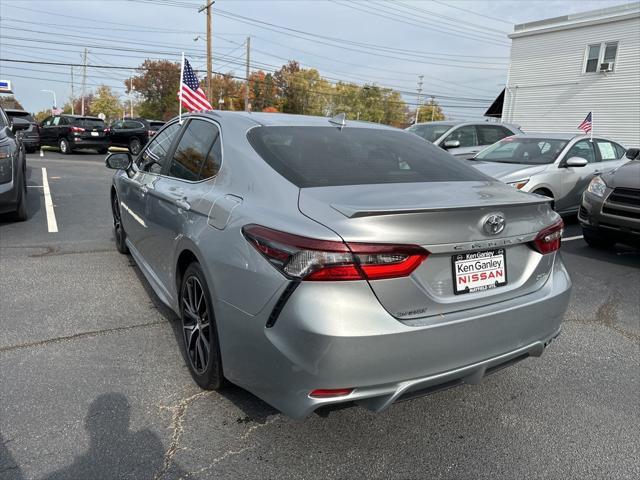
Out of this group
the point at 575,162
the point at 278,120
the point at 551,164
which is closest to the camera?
the point at 278,120

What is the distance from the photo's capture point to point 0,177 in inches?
250

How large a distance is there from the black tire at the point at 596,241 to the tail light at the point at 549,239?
14.3 ft

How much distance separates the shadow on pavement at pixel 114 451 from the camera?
2176mm

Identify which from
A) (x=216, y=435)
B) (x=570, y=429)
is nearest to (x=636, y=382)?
(x=570, y=429)

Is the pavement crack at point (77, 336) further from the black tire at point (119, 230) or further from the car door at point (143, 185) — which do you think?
the black tire at point (119, 230)

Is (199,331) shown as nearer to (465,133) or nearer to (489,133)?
(465,133)

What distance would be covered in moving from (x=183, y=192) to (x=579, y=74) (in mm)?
25151

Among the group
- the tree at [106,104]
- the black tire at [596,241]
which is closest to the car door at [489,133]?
the black tire at [596,241]

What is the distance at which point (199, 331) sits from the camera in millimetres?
2812

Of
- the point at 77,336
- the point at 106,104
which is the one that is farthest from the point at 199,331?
the point at 106,104

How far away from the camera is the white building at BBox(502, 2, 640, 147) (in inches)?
845

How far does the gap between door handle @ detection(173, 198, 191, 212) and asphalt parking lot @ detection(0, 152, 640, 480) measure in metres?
1.03

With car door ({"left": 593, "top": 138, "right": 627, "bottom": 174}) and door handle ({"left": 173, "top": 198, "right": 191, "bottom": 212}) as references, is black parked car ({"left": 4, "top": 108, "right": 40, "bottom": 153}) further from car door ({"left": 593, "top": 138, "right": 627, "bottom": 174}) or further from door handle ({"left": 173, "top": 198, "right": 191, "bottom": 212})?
door handle ({"left": 173, "top": 198, "right": 191, "bottom": 212})

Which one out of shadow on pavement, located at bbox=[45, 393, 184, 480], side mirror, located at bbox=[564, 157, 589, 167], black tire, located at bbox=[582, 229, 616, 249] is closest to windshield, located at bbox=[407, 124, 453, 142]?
side mirror, located at bbox=[564, 157, 589, 167]
